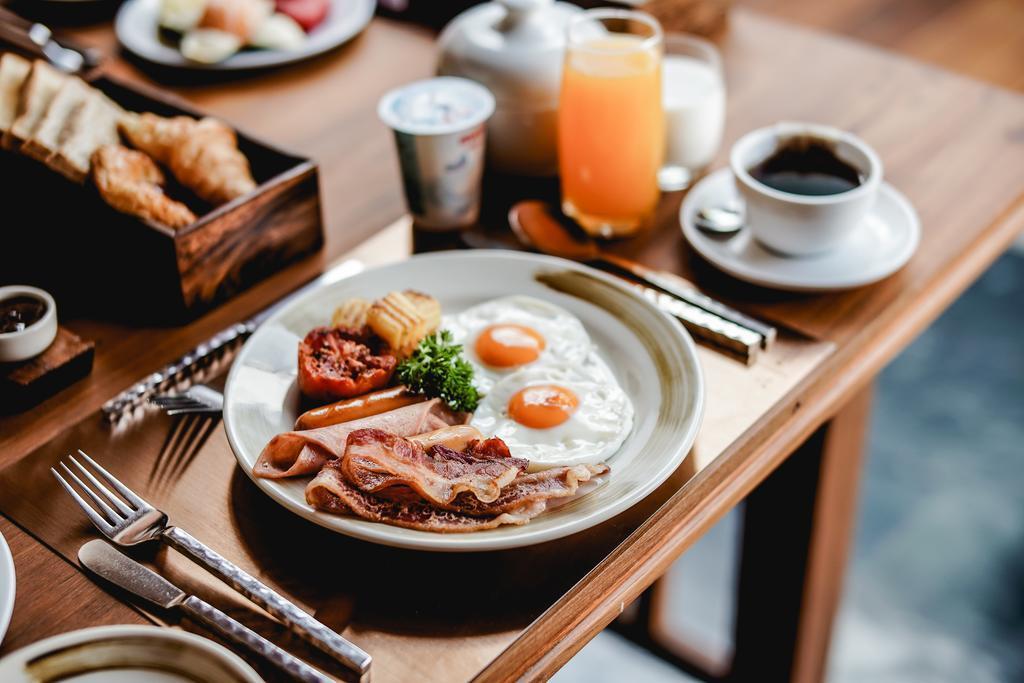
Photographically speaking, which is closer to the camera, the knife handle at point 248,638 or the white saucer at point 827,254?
the knife handle at point 248,638

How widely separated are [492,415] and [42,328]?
598mm

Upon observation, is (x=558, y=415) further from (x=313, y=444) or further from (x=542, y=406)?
(x=313, y=444)

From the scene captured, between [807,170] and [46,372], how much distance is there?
1.11m

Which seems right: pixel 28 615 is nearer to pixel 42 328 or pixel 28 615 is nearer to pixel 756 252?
pixel 42 328

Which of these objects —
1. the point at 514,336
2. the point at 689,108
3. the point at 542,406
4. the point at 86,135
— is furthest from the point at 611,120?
the point at 86,135

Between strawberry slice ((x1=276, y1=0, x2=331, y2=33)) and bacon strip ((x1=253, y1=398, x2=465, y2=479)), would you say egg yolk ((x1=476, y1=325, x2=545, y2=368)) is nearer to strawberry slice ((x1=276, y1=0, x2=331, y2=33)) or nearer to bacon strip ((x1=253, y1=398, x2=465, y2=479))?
bacon strip ((x1=253, y1=398, x2=465, y2=479))

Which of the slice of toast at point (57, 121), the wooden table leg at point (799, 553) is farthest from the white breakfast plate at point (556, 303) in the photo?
the wooden table leg at point (799, 553)

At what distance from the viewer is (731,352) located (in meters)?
1.40

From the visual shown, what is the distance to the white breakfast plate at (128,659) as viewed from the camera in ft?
2.99

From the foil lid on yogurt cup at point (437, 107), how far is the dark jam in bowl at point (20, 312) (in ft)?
1.84

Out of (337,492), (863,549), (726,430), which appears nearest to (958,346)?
(863,549)

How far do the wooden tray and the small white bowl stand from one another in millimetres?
148

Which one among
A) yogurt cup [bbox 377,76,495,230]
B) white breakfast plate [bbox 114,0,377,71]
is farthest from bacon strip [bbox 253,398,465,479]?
→ white breakfast plate [bbox 114,0,377,71]

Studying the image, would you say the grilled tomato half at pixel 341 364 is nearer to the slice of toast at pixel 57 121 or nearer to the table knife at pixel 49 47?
the slice of toast at pixel 57 121
